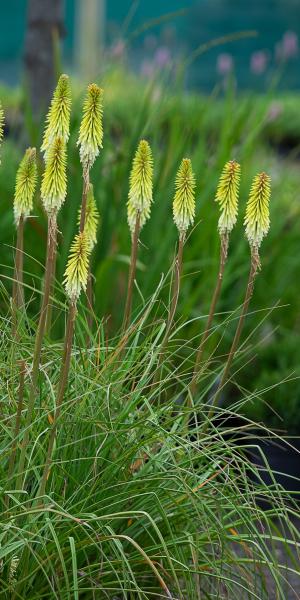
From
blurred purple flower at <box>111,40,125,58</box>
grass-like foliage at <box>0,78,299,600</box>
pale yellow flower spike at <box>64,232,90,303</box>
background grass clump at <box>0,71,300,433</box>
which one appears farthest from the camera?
blurred purple flower at <box>111,40,125,58</box>

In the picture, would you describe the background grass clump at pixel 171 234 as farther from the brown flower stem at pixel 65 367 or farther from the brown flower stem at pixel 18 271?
the brown flower stem at pixel 65 367

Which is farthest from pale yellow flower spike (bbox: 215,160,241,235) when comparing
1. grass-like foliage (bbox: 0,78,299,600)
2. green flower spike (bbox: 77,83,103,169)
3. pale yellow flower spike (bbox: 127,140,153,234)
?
green flower spike (bbox: 77,83,103,169)

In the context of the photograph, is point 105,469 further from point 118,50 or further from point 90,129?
point 118,50

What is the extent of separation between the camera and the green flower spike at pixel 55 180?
2229mm

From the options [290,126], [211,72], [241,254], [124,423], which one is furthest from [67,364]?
[211,72]

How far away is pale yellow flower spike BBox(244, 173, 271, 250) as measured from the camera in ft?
8.16

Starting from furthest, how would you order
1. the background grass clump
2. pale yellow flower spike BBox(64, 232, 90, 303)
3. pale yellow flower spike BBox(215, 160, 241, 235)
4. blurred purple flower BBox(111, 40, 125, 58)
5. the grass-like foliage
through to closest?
1. blurred purple flower BBox(111, 40, 125, 58)
2. the background grass clump
3. pale yellow flower spike BBox(215, 160, 241, 235)
4. the grass-like foliage
5. pale yellow flower spike BBox(64, 232, 90, 303)

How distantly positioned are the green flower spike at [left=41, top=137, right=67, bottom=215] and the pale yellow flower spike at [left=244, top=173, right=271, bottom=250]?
0.47m

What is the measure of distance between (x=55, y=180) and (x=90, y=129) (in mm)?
216

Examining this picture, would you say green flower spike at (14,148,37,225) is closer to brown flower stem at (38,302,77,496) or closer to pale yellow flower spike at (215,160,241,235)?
brown flower stem at (38,302,77,496)

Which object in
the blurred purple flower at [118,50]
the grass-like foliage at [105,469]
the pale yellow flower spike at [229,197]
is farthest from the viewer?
the blurred purple flower at [118,50]

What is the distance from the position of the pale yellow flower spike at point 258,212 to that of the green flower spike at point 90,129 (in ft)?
1.23

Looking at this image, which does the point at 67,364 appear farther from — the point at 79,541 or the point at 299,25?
the point at 299,25

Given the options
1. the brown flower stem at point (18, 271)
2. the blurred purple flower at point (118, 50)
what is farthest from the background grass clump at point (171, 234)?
the brown flower stem at point (18, 271)
